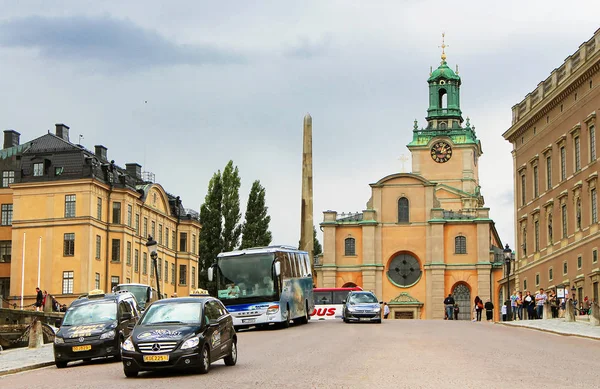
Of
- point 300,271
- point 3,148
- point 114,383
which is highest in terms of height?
point 3,148

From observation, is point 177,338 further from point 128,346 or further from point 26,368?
point 26,368

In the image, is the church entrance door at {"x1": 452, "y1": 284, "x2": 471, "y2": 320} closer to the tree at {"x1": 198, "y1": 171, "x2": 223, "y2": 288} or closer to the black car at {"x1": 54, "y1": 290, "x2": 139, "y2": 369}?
the tree at {"x1": 198, "y1": 171, "x2": 223, "y2": 288}

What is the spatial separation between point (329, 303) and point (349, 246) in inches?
1169

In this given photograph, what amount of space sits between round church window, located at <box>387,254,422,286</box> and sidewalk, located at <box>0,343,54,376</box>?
205 feet

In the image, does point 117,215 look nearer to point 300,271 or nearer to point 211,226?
point 211,226

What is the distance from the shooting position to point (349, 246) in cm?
9706

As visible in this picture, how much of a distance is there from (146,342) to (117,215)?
58.6 m

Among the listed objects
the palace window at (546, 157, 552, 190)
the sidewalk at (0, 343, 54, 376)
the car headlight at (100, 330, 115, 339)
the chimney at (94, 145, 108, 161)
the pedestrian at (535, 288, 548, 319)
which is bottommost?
the sidewalk at (0, 343, 54, 376)

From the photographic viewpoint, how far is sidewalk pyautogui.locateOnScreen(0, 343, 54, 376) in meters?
24.9

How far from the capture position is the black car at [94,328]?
25.4 meters

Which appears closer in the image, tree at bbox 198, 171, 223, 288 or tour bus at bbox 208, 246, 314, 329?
tour bus at bbox 208, 246, 314, 329

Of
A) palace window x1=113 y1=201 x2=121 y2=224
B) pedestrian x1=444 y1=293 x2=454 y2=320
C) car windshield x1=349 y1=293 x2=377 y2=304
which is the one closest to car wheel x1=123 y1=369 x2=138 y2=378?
car windshield x1=349 y1=293 x2=377 y2=304

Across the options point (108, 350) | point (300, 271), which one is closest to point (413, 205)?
point (300, 271)

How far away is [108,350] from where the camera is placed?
25906 mm
